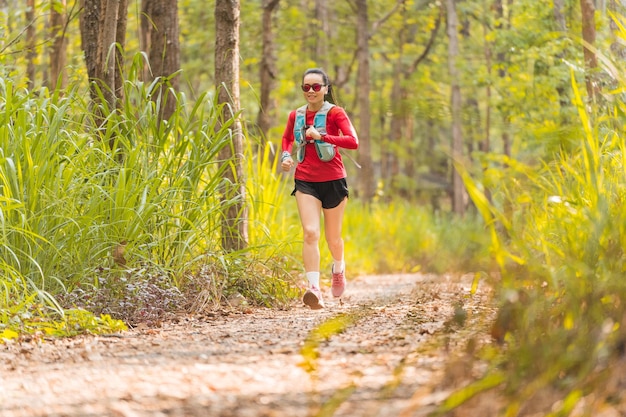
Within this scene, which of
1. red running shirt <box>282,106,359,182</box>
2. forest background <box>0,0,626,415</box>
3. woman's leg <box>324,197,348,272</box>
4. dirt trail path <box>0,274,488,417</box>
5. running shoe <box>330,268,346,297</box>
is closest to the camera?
dirt trail path <box>0,274,488,417</box>

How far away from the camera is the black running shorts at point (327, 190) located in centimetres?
706

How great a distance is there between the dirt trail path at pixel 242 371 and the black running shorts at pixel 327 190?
5.92 feet

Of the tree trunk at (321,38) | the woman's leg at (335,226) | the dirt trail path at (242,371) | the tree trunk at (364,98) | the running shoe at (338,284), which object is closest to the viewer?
the dirt trail path at (242,371)

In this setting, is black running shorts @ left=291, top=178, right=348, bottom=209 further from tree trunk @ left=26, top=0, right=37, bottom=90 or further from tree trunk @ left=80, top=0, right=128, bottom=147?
tree trunk @ left=26, top=0, right=37, bottom=90

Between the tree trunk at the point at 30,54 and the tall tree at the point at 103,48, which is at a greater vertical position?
the tree trunk at the point at 30,54

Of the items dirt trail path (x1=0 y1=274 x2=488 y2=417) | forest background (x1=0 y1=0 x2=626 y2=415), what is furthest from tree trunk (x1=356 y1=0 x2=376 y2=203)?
dirt trail path (x1=0 y1=274 x2=488 y2=417)

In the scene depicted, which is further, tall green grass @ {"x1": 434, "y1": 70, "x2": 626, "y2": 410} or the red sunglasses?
the red sunglasses

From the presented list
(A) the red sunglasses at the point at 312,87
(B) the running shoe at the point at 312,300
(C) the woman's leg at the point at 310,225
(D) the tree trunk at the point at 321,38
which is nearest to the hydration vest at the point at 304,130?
(A) the red sunglasses at the point at 312,87

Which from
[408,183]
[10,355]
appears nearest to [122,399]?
[10,355]

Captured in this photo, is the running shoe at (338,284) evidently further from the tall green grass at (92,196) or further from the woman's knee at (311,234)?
the tall green grass at (92,196)

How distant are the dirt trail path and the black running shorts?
1.81 meters

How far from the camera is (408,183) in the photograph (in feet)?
102

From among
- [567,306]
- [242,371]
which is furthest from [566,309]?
[242,371]

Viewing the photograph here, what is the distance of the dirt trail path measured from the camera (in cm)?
296
